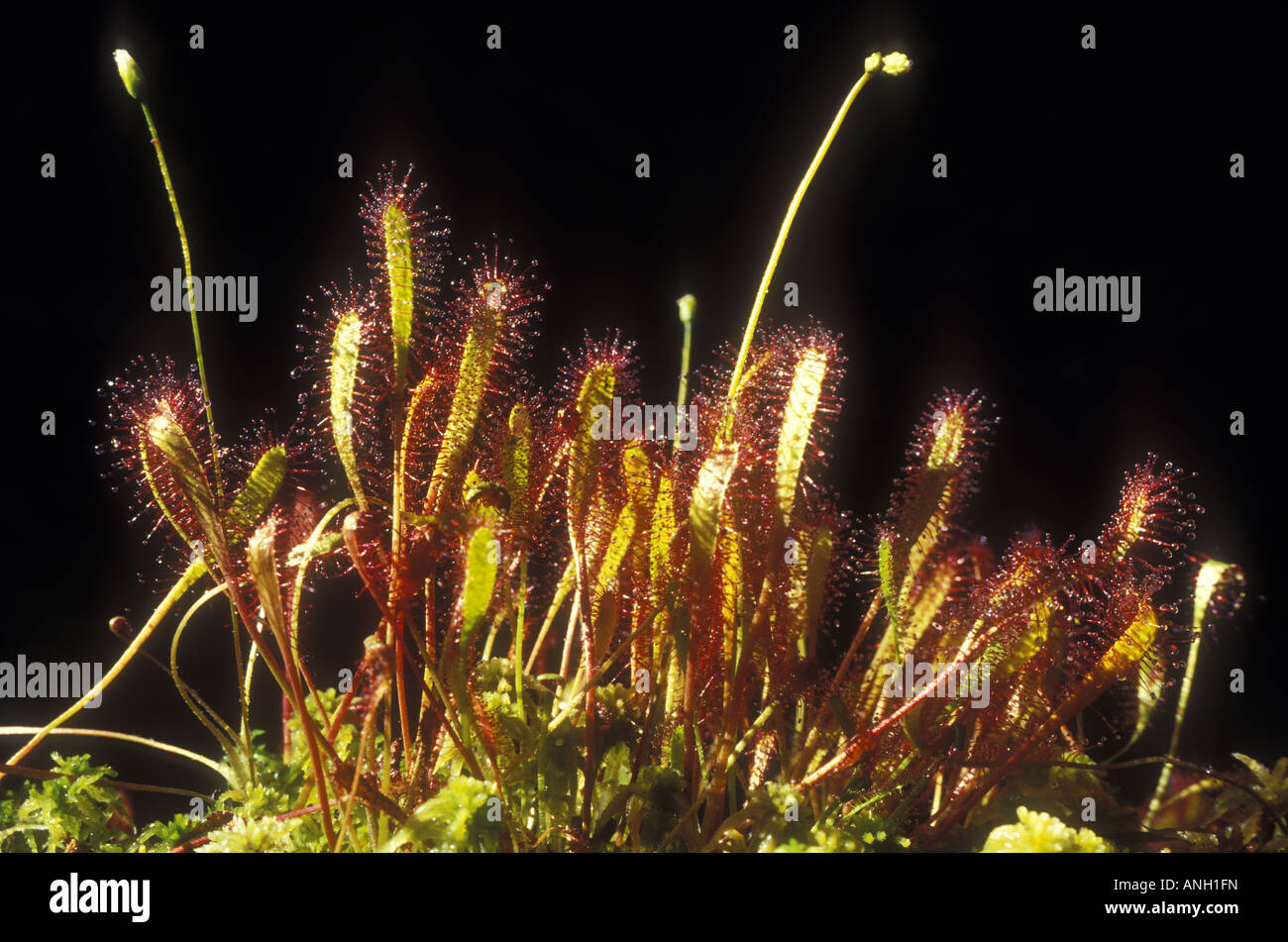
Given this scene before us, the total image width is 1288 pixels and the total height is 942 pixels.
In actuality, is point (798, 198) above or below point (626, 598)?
above

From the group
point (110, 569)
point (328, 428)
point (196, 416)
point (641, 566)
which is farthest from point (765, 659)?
point (110, 569)

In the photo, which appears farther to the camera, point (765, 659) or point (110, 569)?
point (110, 569)

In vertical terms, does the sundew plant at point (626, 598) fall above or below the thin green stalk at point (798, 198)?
below

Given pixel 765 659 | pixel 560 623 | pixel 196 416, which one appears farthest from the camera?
pixel 560 623

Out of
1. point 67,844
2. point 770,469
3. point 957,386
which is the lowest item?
point 67,844

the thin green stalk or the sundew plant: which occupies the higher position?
the thin green stalk

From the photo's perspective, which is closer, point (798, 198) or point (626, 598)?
point (798, 198)
